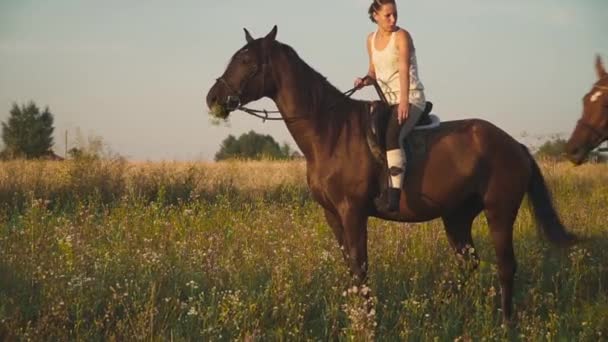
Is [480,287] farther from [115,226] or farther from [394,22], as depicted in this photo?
[115,226]

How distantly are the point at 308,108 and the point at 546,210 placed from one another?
2802mm

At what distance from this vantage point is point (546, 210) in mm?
6500

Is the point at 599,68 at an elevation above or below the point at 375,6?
below

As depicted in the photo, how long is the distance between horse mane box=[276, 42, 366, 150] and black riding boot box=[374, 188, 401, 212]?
0.65m

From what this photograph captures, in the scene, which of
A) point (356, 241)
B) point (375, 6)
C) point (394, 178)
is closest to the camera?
point (356, 241)

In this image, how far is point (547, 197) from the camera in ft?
21.3

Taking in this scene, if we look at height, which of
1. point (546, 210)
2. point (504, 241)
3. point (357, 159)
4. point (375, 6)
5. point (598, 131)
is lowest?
point (504, 241)

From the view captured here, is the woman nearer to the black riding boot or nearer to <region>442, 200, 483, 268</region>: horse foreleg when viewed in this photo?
the black riding boot

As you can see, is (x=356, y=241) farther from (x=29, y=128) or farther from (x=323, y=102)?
(x=29, y=128)

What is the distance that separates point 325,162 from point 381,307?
4.88ft

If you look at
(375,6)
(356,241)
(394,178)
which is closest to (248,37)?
(375,6)

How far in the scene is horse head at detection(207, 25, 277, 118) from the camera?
566 cm

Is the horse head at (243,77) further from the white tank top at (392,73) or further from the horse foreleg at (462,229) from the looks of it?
the horse foreleg at (462,229)

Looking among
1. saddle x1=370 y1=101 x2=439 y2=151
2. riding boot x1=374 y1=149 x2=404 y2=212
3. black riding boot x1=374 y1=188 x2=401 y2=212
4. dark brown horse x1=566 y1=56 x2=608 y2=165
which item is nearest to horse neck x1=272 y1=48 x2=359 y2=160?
saddle x1=370 y1=101 x2=439 y2=151
